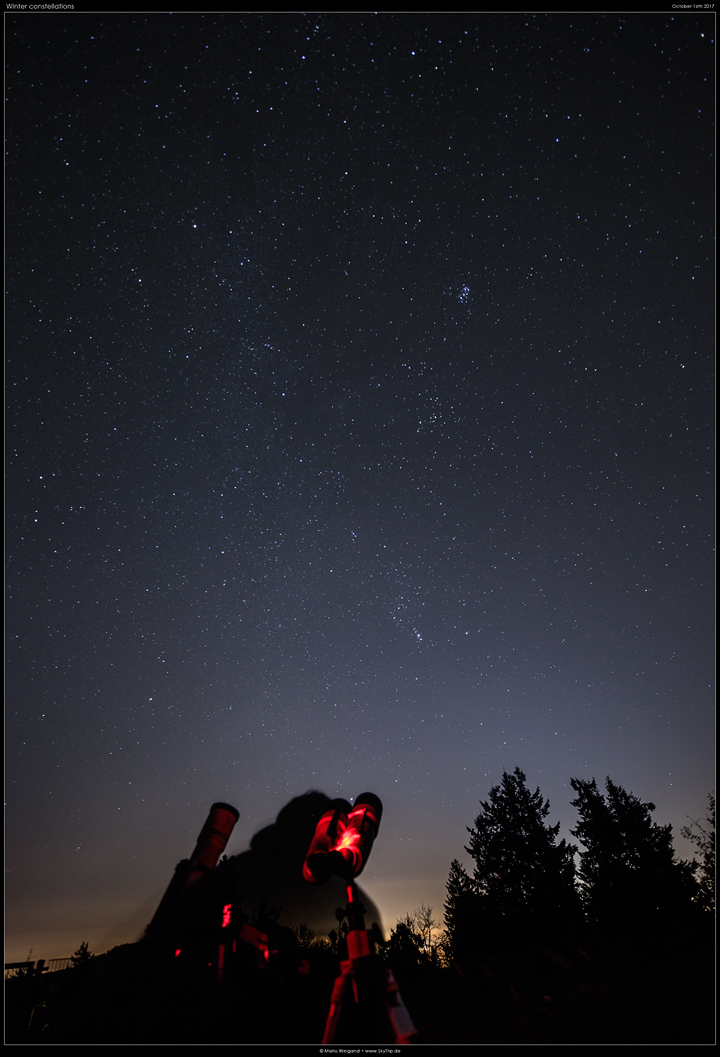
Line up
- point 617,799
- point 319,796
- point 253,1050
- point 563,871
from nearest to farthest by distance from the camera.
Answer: point 253,1050 < point 563,871 < point 617,799 < point 319,796

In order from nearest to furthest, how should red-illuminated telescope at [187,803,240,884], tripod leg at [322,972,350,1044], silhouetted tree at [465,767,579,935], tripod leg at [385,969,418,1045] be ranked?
tripod leg at [385,969,418,1045] < tripod leg at [322,972,350,1044] < red-illuminated telescope at [187,803,240,884] < silhouetted tree at [465,767,579,935]

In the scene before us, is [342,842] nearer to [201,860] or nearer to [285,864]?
[201,860]

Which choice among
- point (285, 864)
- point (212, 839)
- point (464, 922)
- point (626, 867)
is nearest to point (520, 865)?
point (464, 922)

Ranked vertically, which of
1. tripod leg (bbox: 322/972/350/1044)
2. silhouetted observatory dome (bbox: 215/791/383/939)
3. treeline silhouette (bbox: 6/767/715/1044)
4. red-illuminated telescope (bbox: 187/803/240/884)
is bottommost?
silhouetted observatory dome (bbox: 215/791/383/939)

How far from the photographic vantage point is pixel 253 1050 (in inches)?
221

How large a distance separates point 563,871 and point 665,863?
7.04 meters

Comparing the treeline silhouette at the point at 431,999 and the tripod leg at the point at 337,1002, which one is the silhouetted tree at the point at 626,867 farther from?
the tripod leg at the point at 337,1002

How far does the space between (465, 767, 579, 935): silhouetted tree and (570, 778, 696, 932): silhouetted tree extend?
6.82ft

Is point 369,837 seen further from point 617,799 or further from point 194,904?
point 617,799

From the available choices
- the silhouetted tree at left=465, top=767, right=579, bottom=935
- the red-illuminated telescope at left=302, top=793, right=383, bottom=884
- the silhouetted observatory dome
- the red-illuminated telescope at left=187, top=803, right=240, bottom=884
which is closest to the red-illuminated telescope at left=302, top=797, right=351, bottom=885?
the red-illuminated telescope at left=302, top=793, right=383, bottom=884

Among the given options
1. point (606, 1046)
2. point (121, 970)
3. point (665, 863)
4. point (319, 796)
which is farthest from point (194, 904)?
point (319, 796)

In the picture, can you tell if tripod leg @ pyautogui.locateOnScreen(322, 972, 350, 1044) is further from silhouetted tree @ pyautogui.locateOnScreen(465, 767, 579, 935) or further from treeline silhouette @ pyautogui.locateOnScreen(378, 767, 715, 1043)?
A: silhouetted tree @ pyautogui.locateOnScreen(465, 767, 579, 935)

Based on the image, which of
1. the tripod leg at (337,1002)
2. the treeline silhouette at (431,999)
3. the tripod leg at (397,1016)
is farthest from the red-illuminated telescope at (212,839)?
the tripod leg at (397,1016)

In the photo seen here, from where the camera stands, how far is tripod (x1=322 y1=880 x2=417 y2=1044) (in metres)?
2.61
